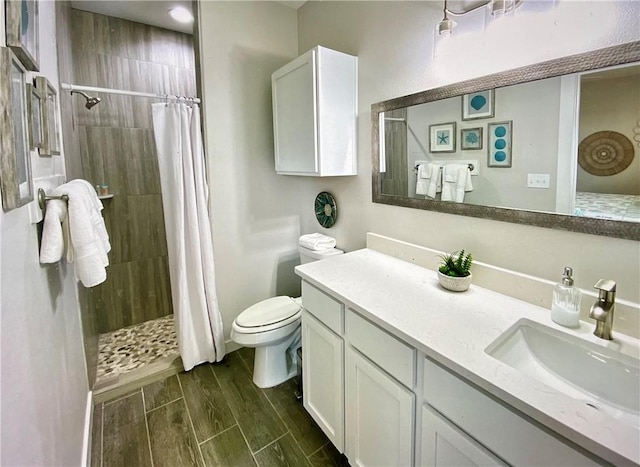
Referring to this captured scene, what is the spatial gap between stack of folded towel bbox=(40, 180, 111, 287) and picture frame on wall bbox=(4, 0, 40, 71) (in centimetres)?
40

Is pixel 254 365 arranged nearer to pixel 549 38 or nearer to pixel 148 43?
pixel 549 38

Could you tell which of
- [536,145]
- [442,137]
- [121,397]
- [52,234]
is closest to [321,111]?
[442,137]

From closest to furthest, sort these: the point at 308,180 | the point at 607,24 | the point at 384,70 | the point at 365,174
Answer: the point at 607,24 < the point at 384,70 < the point at 365,174 < the point at 308,180

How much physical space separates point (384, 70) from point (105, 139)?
2157 millimetres

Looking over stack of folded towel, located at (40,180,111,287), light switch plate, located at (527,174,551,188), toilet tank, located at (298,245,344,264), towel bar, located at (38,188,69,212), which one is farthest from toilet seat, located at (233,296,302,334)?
light switch plate, located at (527,174,551,188)

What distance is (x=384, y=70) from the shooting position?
175cm

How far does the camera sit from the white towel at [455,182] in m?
1.44

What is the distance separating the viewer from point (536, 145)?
Result: 1192 mm

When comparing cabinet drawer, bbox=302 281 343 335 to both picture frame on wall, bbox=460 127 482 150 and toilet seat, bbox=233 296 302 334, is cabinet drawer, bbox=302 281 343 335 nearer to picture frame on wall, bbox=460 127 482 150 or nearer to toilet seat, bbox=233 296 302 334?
toilet seat, bbox=233 296 302 334

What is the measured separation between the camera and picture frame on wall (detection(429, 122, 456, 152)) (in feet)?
4.82

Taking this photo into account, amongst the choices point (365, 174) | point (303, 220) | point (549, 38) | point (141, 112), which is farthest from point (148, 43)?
point (549, 38)

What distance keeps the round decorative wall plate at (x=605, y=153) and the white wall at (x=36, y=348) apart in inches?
63.3

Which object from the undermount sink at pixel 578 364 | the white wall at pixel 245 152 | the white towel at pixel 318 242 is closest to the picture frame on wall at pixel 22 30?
the white wall at pixel 245 152

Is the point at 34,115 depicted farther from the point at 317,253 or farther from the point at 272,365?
the point at 272,365
